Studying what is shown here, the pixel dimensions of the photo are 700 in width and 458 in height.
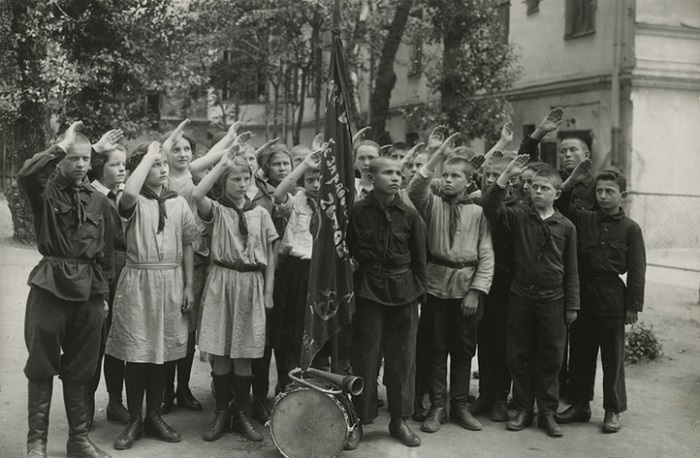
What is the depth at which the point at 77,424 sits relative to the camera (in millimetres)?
4562

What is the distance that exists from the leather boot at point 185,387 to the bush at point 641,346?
13.9 ft

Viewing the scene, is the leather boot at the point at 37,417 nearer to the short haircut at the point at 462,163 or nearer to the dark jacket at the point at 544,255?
the short haircut at the point at 462,163

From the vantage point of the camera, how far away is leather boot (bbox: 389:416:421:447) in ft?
16.4

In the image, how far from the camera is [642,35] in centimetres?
1419

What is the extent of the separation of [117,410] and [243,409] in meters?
0.93

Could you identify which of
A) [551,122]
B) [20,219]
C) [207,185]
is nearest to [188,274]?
[207,185]

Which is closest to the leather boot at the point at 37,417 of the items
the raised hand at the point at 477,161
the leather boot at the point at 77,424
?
the leather boot at the point at 77,424

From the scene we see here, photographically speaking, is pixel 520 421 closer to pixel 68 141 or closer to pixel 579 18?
pixel 68 141

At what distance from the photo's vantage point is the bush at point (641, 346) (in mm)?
7492

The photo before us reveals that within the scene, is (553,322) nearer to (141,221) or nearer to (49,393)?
(141,221)

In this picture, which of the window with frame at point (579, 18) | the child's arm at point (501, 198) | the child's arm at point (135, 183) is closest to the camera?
the child's arm at point (135, 183)

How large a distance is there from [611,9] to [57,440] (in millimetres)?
13384

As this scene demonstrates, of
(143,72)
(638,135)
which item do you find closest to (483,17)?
(638,135)

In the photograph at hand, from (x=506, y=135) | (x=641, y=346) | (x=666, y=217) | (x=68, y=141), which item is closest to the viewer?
(x=68, y=141)
